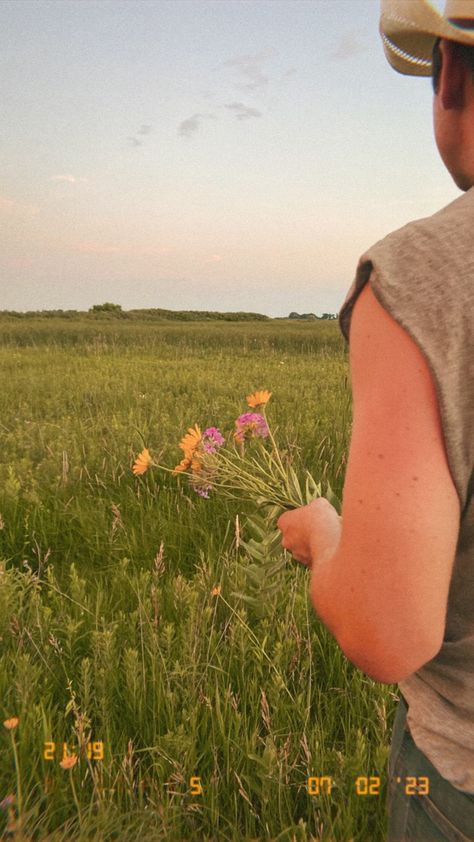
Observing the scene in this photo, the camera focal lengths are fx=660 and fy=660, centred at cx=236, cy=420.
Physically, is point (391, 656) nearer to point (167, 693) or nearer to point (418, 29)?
point (418, 29)

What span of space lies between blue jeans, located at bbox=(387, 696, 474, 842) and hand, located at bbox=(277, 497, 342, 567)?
0.98 feet

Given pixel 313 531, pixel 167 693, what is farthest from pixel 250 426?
pixel 313 531

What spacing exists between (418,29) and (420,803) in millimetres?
1028

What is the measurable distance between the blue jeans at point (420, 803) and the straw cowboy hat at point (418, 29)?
925mm

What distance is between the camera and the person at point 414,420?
649 millimetres

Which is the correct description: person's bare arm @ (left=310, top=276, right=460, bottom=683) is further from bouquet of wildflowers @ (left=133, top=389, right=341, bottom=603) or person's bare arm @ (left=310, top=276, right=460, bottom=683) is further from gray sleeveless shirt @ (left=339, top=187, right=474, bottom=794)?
bouquet of wildflowers @ (left=133, top=389, right=341, bottom=603)

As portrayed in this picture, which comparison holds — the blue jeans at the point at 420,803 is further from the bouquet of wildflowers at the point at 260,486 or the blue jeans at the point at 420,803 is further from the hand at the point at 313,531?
the bouquet of wildflowers at the point at 260,486

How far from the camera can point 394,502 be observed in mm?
652

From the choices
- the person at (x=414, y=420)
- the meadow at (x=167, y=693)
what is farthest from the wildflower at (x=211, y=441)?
the person at (x=414, y=420)

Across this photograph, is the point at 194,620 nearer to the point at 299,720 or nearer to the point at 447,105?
the point at 299,720

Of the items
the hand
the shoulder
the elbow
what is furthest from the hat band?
the elbow

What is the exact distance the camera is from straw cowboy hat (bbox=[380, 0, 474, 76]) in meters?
0.73

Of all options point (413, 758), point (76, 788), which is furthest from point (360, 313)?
point (76, 788)

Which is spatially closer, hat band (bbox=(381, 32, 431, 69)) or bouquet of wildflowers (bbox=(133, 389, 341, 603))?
hat band (bbox=(381, 32, 431, 69))
